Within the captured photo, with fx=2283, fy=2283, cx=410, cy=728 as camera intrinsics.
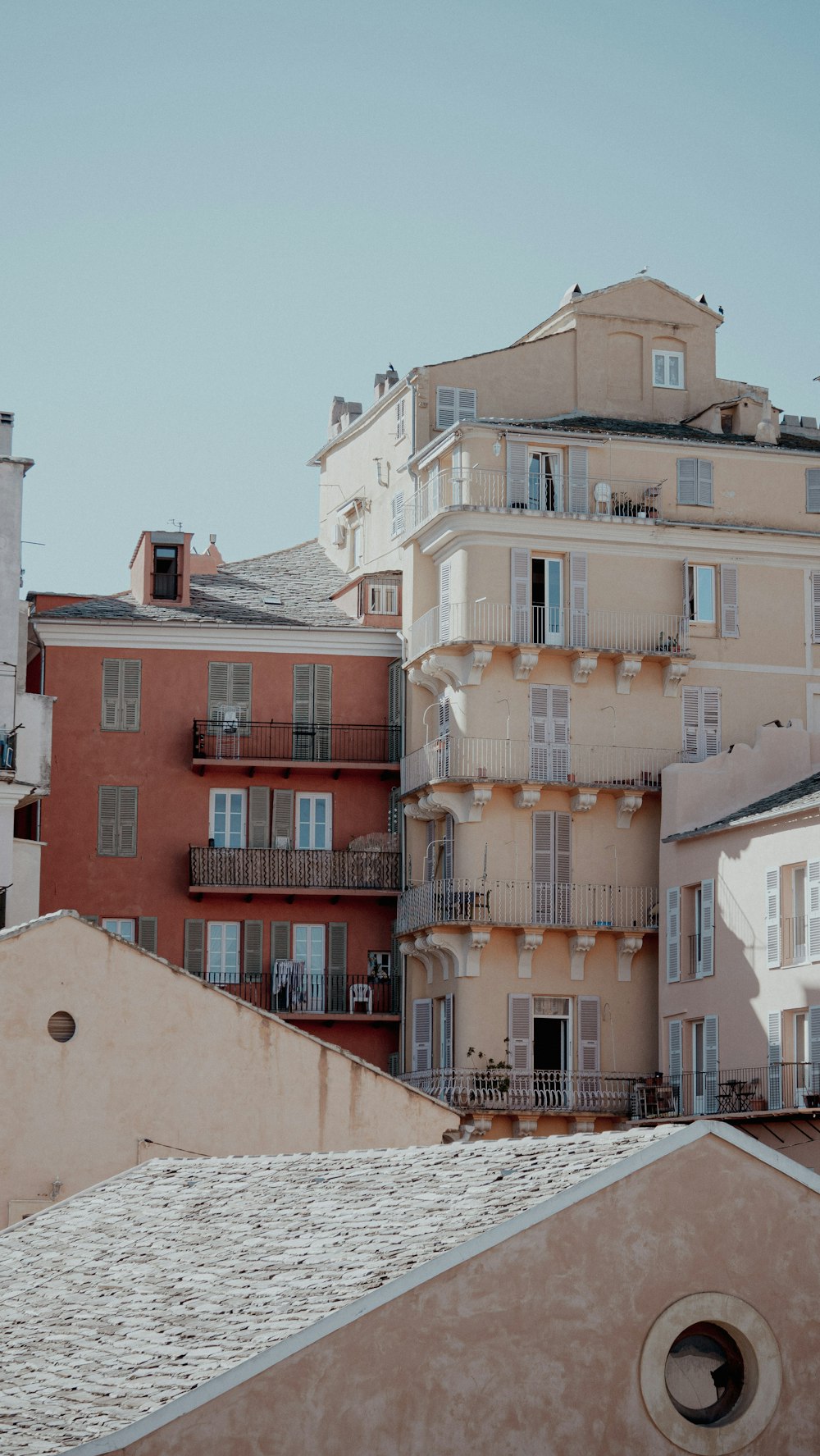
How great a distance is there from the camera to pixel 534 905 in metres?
55.1

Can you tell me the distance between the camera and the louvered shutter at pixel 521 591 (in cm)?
5603

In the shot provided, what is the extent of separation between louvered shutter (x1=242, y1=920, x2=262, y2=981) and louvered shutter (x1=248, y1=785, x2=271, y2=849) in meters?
2.04

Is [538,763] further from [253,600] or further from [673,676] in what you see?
[253,600]

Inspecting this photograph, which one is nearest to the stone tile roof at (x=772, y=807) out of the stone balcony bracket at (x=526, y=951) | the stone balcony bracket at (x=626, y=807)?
the stone balcony bracket at (x=626, y=807)

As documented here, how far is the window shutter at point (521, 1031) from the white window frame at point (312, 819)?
22.4 ft

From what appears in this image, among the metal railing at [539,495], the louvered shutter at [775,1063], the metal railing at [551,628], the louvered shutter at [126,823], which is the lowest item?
the louvered shutter at [775,1063]

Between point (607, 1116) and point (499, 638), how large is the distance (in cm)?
1179

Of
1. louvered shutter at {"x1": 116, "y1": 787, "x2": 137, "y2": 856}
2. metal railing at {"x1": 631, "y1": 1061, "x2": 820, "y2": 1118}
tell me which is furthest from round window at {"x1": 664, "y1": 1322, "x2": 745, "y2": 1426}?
Result: louvered shutter at {"x1": 116, "y1": 787, "x2": 137, "y2": 856}

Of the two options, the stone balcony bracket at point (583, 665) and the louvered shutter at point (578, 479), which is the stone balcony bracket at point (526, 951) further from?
the louvered shutter at point (578, 479)

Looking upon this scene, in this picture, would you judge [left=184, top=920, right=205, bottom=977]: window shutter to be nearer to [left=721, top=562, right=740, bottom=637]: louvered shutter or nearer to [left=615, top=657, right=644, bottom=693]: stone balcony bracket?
[left=615, top=657, right=644, bottom=693]: stone balcony bracket

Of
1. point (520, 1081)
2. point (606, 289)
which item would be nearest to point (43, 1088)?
point (520, 1081)

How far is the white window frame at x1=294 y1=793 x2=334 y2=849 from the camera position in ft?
192

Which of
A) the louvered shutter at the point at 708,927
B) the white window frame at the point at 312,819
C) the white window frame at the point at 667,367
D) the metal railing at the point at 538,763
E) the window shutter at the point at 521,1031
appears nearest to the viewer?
the louvered shutter at the point at 708,927

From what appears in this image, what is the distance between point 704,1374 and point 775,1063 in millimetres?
31668
